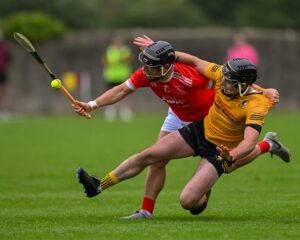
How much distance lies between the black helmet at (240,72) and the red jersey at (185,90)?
2.16 feet

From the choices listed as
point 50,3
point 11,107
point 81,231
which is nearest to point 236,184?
point 81,231

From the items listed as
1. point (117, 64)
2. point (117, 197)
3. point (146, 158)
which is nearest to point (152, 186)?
point (146, 158)

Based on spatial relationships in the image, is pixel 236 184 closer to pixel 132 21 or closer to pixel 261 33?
pixel 261 33

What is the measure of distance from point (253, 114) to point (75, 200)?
358cm

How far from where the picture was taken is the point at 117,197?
1409 centimetres

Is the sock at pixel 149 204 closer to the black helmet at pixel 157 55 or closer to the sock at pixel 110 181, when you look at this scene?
the sock at pixel 110 181

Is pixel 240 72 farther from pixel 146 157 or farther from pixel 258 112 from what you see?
pixel 146 157

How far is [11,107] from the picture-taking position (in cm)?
3603

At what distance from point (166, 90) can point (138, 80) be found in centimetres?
36

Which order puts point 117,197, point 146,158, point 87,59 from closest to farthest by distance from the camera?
point 146,158 < point 117,197 < point 87,59

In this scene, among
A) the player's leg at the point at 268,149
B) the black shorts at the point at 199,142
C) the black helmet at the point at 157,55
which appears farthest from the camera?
the player's leg at the point at 268,149

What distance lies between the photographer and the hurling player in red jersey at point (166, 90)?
37.4ft

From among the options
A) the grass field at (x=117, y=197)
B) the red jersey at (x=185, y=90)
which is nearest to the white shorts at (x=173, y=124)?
the red jersey at (x=185, y=90)

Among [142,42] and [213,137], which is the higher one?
[142,42]
